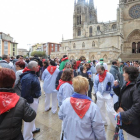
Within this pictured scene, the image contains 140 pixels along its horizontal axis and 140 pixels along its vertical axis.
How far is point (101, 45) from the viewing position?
1460 inches

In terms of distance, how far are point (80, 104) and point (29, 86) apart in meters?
1.58

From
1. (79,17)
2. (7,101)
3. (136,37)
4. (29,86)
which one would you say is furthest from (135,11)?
(7,101)

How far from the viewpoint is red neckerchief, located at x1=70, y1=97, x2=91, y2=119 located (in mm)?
1688

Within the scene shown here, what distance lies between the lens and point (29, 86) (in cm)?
279

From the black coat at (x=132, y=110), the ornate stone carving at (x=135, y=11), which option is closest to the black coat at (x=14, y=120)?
the black coat at (x=132, y=110)

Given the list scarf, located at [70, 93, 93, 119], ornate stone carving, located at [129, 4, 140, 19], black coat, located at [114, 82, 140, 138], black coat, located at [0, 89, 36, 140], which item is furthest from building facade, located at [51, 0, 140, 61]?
black coat, located at [0, 89, 36, 140]

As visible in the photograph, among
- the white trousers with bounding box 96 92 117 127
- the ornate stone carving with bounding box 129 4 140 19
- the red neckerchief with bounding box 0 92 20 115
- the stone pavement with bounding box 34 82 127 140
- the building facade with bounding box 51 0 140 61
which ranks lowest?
the stone pavement with bounding box 34 82 127 140

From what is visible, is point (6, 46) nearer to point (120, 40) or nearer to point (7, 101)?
point (120, 40)

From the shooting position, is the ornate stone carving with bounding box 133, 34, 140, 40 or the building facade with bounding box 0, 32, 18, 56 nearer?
the ornate stone carving with bounding box 133, 34, 140, 40

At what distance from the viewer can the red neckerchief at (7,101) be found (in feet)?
4.61

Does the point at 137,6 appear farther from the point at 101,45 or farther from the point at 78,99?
the point at 78,99

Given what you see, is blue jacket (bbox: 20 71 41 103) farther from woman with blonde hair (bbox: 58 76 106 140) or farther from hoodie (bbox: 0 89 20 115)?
woman with blonde hair (bbox: 58 76 106 140)

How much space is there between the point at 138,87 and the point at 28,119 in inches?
67.9

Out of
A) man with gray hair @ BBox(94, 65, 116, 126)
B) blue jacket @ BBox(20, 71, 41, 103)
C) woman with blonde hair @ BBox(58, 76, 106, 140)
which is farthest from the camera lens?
man with gray hair @ BBox(94, 65, 116, 126)
